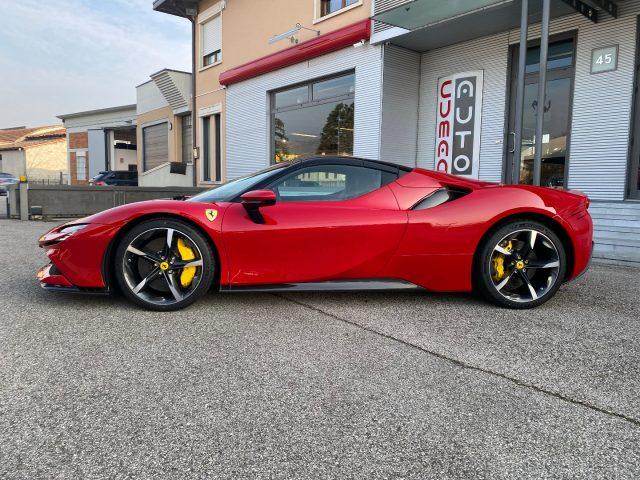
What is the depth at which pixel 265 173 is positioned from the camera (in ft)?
12.1

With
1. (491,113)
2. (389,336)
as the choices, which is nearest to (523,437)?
(389,336)

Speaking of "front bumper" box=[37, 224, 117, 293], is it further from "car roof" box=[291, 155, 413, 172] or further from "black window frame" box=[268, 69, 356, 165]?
"black window frame" box=[268, 69, 356, 165]

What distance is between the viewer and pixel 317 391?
6.96ft

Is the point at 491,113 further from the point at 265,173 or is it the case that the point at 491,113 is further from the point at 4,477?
the point at 4,477

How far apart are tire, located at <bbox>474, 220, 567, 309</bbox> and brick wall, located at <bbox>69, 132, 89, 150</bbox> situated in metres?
33.7

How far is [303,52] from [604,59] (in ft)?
20.5

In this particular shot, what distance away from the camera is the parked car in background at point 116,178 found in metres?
21.2

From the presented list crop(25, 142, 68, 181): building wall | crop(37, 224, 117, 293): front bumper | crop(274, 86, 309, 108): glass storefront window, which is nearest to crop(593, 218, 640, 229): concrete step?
crop(37, 224, 117, 293): front bumper

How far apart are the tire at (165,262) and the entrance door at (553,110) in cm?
632

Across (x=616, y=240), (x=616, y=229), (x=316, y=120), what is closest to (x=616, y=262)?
(x=616, y=240)

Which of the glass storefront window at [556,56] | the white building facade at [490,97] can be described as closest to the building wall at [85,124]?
the white building facade at [490,97]

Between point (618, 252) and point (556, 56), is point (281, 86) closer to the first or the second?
point (556, 56)

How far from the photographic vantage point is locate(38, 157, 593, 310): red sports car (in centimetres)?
330

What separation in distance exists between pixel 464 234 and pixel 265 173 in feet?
5.10
